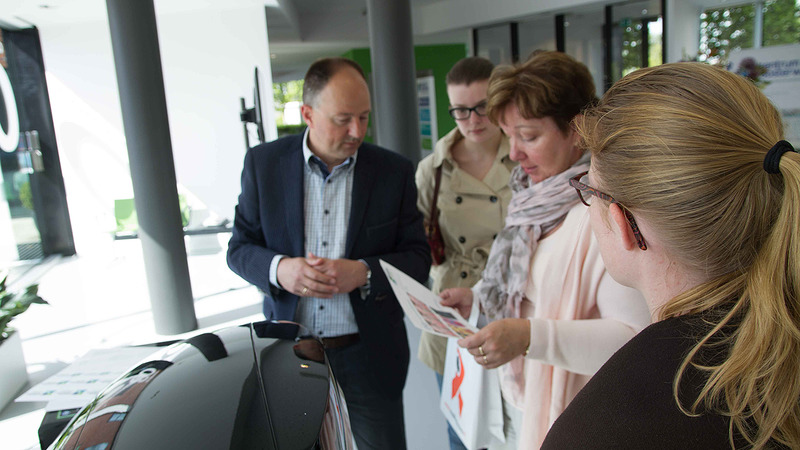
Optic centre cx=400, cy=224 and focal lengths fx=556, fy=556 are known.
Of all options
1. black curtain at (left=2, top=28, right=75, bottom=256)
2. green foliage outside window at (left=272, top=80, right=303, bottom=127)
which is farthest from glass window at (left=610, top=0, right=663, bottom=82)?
green foliage outside window at (left=272, top=80, right=303, bottom=127)

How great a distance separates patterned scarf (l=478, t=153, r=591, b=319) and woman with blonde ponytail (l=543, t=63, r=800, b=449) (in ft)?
2.08

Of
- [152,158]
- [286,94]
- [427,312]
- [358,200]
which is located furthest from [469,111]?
[286,94]

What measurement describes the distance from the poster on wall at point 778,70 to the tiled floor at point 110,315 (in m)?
4.56

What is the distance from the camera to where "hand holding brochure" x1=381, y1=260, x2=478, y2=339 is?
1471mm

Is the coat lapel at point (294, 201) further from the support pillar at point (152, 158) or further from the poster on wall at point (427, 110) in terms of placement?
the poster on wall at point (427, 110)

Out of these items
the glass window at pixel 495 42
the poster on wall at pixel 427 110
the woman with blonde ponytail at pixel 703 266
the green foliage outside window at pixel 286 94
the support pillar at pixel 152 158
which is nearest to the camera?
the woman with blonde ponytail at pixel 703 266

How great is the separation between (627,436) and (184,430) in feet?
1.71

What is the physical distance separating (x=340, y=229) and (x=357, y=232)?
67mm

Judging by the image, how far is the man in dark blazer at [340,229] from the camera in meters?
2.01

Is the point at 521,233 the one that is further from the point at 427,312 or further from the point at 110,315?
the point at 110,315

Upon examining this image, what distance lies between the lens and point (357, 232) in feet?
6.68

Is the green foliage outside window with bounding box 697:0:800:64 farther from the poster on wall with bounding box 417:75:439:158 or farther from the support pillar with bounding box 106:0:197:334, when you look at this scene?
the support pillar with bounding box 106:0:197:334

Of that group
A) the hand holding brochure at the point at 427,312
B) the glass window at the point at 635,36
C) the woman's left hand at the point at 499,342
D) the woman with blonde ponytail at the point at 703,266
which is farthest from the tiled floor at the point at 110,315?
the glass window at the point at 635,36

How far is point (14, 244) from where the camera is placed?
24.8ft
